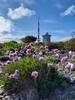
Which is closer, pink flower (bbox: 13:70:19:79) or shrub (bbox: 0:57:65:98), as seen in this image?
pink flower (bbox: 13:70:19:79)

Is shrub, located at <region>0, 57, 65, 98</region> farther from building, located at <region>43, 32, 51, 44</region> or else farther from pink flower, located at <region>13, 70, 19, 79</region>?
building, located at <region>43, 32, 51, 44</region>

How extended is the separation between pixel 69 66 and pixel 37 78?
33.0 inches

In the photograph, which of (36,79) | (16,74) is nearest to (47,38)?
(36,79)

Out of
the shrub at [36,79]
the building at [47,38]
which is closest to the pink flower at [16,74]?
the shrub at [36,79]

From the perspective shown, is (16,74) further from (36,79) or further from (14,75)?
(36,79)

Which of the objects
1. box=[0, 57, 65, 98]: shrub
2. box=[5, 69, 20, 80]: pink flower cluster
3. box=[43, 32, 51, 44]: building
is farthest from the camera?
box=[43, 32, 51, 44]: building

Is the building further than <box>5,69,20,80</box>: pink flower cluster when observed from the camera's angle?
Yes

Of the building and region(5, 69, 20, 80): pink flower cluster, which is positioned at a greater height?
the building

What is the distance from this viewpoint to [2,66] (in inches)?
368

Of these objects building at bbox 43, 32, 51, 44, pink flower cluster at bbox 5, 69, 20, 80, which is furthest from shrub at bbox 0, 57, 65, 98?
building at bbox 43, 32, 51, 44

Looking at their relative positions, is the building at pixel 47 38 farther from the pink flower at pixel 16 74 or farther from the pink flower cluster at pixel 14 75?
the pink flower at pixel 16 74

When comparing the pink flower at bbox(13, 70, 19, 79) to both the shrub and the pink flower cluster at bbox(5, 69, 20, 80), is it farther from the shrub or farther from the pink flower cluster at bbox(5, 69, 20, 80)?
the shrub

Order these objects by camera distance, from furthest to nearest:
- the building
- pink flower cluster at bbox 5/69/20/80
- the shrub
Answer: the building
the shrub
pink flower cluster at bbox 5/69/20/80

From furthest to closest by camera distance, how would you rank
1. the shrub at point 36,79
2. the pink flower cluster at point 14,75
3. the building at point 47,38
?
the building at point 47,38 < the shrub at point 36,79 < the pink flower cluster at point 14,75
